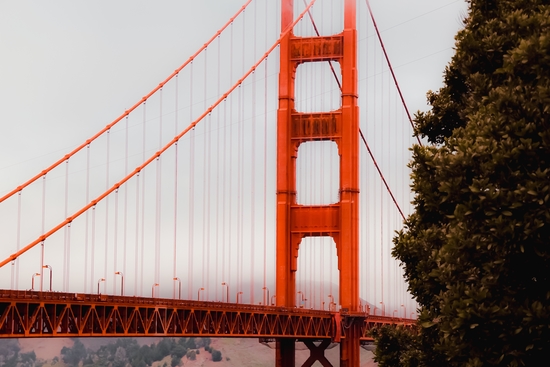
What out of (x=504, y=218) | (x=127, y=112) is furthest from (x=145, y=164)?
(x=504, y=218)

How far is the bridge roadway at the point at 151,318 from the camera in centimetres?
4444

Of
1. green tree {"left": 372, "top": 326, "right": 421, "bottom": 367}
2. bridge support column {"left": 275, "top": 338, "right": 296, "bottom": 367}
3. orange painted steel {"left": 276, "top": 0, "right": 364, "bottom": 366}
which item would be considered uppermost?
orange painted steel {"left": 276, "top": 0, "right": 364, "bottom": 366}

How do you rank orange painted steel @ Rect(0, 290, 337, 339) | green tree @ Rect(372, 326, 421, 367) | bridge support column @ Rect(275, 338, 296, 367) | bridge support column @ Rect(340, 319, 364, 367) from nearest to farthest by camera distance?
green tree @ Rect(372, 326, 421, 367)
orange painted steel @ Rect(0, 290, 337, 339)
bridge support column @ Rect(275, 338, 296, 367)
bridge support column @ Rect(340, 319, 364, 367)

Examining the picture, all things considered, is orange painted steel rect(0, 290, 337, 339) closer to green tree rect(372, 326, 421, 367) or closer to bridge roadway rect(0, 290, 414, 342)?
bridge roadway rect(0, 290, 414, 342)

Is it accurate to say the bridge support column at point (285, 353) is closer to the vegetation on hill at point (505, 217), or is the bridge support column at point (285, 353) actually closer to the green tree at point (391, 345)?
the green tree at point (391, 345)

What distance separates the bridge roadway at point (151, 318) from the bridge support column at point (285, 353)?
1073 mm

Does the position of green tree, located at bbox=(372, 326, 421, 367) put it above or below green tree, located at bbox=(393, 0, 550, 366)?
below

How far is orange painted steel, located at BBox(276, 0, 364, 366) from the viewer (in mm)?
72938

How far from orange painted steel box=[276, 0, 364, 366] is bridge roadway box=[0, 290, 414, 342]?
7.20 ft

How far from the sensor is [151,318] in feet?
176

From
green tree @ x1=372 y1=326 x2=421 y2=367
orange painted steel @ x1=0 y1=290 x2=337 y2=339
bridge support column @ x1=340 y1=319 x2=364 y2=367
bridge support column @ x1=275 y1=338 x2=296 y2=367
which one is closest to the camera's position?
green tree @ x1=372 y1=326 x2=421 y2=367

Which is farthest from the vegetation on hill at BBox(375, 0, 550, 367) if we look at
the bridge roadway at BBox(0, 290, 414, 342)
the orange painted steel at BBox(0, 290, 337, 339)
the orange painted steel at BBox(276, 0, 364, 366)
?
the orange painted steel at BBox(276, 0, 364, 366)

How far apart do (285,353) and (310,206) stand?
8.33 m

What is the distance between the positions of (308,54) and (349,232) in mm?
10431
